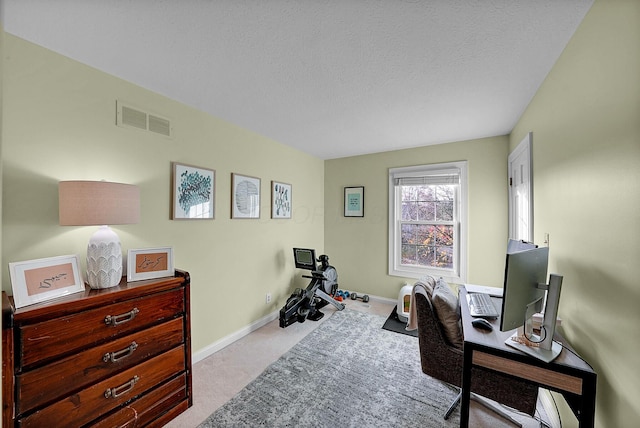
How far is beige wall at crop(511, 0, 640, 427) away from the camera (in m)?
1.04

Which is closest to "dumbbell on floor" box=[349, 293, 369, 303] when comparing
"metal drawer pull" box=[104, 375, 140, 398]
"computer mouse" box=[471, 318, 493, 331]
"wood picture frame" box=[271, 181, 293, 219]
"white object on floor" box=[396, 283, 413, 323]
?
"white object on floor" box=[396, 283, 413, 323]

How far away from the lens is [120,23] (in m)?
1.39

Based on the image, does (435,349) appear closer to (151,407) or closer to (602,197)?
(602,197)

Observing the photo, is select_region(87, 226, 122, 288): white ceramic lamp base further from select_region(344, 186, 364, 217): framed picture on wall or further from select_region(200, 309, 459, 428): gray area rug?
select_region(344, 186, 364, 217): framed picture on wall

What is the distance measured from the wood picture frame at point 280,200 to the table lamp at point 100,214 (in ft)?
5.78

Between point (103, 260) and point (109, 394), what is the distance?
0.78 meters

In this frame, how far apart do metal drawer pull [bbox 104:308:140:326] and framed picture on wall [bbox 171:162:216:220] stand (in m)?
0.86

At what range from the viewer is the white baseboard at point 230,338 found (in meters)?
2.41

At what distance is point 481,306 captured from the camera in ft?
6.10

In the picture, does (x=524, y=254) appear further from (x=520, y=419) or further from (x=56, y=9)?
(x=56, y=9)

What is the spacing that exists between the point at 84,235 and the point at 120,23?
1.33 metres

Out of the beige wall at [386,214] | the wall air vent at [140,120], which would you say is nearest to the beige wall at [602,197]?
the beige wall at [386,214]

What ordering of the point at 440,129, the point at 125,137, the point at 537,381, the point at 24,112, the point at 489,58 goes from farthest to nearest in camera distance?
the point at 440,129, the point at 125,137, the point at 489,58, the point at 24,112, the point at 537,381

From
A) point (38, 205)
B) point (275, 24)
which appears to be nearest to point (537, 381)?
point (275, 24)
